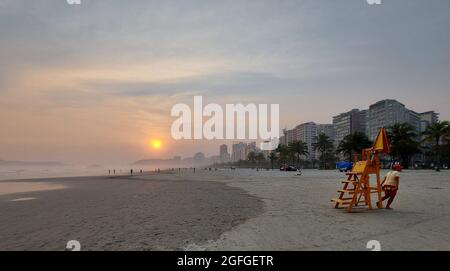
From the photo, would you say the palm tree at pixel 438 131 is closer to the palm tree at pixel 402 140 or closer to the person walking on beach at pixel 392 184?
the palm tree at pixel 402 140

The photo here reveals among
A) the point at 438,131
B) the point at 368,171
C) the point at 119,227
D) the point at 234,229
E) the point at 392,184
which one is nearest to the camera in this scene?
the point at 234,229

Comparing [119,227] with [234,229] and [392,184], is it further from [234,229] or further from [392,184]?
[392,184]

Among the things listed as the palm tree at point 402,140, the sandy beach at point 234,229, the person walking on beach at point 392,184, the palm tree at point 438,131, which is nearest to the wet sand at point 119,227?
the sandy beach at point 234,229

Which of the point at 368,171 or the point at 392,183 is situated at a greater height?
the point at 368,171

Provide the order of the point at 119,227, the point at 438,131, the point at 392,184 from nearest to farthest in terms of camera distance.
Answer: the point at 119,227, the point at 392,184, the point at 438,131

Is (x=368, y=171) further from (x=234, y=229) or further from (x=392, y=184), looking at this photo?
(x=234, y=229)

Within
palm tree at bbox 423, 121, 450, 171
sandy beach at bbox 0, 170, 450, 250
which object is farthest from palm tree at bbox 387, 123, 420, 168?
sandy beach at bbox 0, 170, 450, 250

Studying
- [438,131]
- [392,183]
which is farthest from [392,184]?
[438,131]

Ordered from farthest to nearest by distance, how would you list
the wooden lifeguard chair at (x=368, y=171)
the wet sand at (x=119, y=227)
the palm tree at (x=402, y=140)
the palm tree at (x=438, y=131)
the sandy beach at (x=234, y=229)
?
1. the palm tree at (x=402, y=140)
2. the palm tree at (x=438, y=131)
3. the wooden lifeguard chair at (x=368, y=171)
4. the wet sand at (x=119, y=227)
5. the sandy beach at (x=234, y=229)

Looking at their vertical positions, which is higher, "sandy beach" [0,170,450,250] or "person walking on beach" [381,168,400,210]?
"person walking on beach" [381,168,400,210]

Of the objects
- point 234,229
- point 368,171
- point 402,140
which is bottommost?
point 234,229

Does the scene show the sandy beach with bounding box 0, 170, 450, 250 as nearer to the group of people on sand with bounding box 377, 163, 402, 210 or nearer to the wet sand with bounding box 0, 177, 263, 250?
the wet sand with bounding box 0, 177, 263, 250

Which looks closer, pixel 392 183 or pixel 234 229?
pixel 234 229
